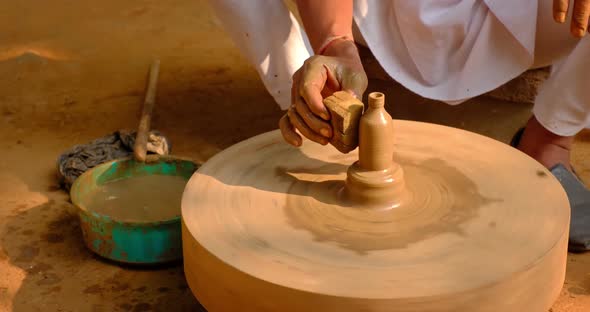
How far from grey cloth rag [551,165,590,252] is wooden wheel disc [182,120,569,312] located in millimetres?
447

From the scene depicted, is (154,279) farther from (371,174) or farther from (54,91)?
(54,91)

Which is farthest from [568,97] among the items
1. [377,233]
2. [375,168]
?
[377,233]

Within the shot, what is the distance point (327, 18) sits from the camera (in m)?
2.18

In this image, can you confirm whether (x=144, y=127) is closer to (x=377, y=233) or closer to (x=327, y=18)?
(x=327, y=18)

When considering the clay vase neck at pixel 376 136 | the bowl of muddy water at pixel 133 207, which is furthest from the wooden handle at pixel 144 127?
the clay vase neck at pixel 376 136

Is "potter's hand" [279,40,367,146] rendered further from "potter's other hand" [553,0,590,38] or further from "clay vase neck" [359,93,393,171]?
"potter's other hand" [553,0,590,38]

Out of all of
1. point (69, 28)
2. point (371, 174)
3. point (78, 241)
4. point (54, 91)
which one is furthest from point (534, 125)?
point (69, 28)

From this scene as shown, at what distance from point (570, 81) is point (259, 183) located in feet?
3.37

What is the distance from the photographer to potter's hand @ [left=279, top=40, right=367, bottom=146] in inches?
72.4

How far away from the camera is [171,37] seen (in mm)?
3980

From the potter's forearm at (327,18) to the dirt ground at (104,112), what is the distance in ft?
2.45

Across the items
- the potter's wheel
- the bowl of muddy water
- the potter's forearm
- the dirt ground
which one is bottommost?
the dirt ground

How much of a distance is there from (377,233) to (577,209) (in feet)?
3.02

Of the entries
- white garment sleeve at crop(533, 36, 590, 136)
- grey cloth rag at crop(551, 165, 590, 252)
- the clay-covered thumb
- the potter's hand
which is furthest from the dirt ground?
the clay-covered thumb
